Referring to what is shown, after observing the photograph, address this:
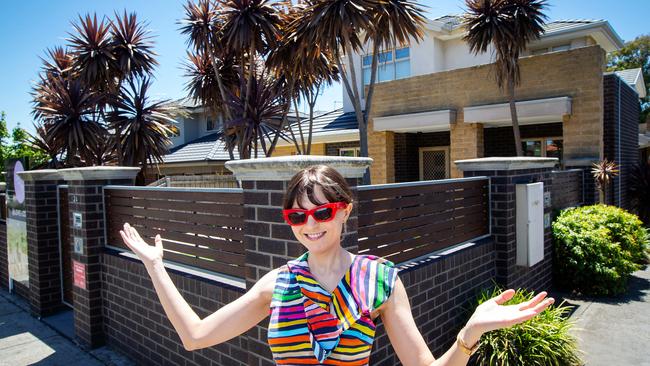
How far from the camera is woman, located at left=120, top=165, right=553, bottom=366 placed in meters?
1.62

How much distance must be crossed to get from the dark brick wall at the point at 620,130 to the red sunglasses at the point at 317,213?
1195cm

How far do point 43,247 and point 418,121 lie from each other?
30.5 feet

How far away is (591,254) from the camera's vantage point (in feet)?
22.7

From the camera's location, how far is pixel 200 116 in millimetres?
22766

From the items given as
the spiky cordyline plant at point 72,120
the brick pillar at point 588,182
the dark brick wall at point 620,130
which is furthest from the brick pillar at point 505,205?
the spiky cordyline plant at point 72,120

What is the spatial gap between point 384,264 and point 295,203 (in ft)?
1.44

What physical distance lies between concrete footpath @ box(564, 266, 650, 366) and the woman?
12.5ft

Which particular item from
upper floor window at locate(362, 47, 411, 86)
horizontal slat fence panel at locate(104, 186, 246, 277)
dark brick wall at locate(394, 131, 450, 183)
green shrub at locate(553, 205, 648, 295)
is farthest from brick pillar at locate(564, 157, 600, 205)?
horizontal slat fence panel at locate(104, 186, 246, 277)

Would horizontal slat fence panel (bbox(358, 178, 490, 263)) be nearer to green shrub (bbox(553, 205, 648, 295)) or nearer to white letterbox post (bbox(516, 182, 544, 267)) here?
white letterbox post (bbox(516, 182, 544, 267))

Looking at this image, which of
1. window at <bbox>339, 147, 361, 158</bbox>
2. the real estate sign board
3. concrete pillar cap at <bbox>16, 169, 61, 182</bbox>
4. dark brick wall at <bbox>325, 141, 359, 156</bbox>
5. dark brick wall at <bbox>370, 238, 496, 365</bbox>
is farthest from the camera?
dark brick wall at <bbox>325, 141, 359, 156</bbox>

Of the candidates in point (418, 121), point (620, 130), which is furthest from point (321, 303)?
point (620, 130)

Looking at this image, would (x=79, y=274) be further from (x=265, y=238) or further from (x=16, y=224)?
(x=265, y=238)

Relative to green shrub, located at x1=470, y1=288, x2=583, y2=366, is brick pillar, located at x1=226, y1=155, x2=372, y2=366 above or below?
above

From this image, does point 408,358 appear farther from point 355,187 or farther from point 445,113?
point 445,113
